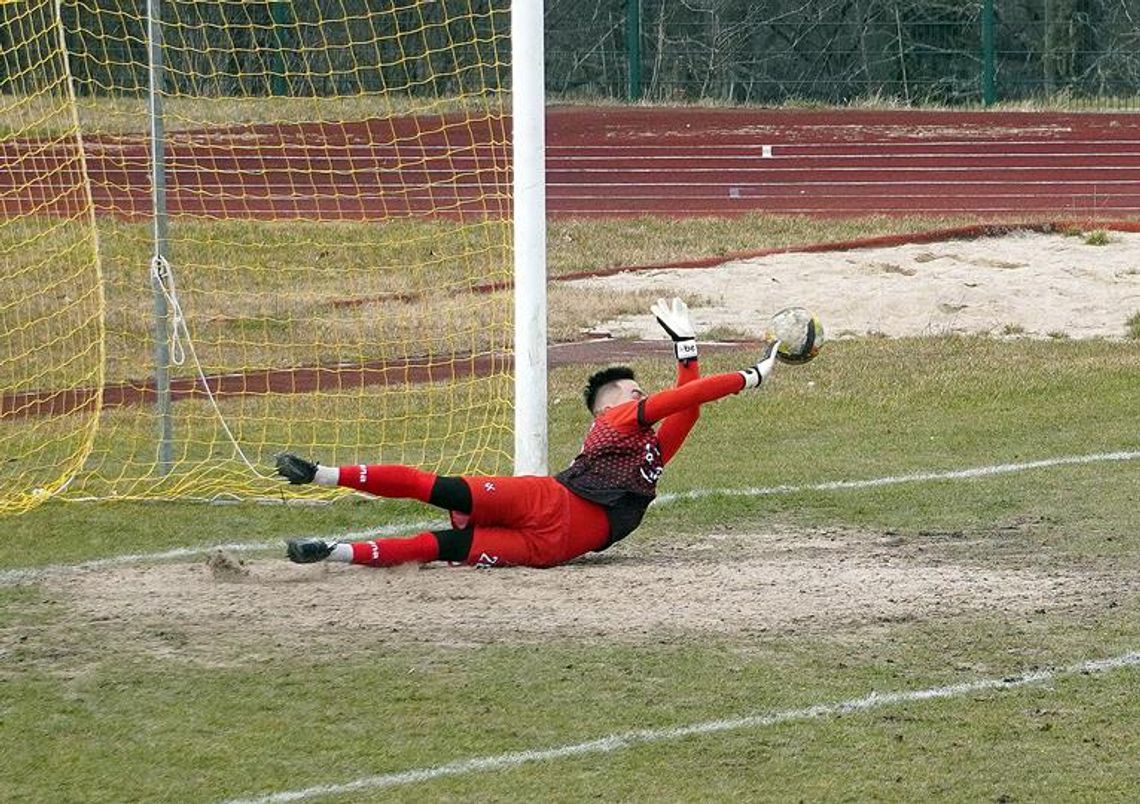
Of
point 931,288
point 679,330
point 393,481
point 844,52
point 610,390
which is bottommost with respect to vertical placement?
point 931,288

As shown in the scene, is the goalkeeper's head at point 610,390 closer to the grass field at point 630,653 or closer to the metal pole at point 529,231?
the metal pole at point 529,231

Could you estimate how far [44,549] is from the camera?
8961 millimetres

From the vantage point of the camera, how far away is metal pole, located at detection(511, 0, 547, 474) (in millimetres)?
9039

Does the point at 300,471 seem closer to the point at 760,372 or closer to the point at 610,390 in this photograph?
the point at 610,390

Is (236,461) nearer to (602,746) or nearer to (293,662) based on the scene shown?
(293,662)

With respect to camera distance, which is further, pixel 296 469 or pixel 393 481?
pixel 393 481

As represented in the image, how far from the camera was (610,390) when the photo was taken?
8664mm

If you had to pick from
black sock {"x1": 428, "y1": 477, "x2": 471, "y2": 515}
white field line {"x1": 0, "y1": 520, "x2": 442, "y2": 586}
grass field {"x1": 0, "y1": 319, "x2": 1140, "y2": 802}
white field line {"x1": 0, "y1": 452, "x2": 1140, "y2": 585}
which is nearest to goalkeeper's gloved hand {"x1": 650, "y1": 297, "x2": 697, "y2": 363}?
grass field {"x1": 0, "y1": 319, "x2": 1140, "y2": 802}

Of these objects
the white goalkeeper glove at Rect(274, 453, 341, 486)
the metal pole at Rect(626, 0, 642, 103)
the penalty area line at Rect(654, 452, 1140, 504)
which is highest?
the metal pole at Rect(626, 0, 642, 103)

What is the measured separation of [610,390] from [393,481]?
111 cm

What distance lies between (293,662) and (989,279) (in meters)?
11.5

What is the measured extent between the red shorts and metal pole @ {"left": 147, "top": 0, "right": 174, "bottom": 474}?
9.26 feet

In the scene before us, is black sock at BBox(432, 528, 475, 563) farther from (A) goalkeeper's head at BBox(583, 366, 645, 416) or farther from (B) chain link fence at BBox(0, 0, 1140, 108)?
(B) chain link fence at BBox(0, 0, 1140, 108)

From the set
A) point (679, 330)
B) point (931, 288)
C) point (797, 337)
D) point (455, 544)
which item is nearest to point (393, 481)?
point (455, 544)
